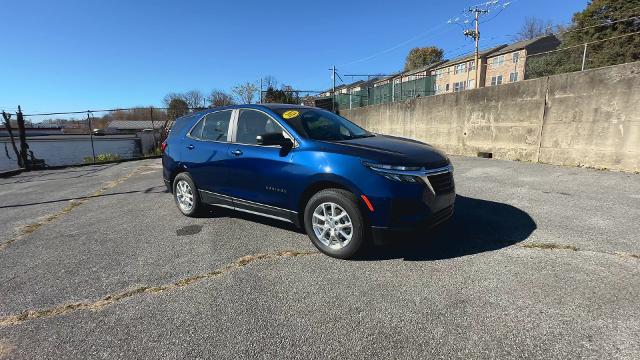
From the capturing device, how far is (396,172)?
328cm

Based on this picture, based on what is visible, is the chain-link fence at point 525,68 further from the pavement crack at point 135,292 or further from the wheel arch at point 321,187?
the pavement crack at point 135,292

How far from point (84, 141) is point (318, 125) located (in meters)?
19.6

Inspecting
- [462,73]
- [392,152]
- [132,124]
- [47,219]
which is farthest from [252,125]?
[462,73]

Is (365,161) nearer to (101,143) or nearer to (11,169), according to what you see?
(11,169)

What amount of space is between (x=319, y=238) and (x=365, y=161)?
1007 mm

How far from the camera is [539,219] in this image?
183 inches

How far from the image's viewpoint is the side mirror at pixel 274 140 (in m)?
A: 3.82

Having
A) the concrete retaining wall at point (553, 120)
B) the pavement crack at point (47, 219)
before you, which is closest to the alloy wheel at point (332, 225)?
the pavement crack at point (47, 219)

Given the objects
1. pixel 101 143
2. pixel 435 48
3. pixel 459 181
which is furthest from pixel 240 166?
pixel 435 48

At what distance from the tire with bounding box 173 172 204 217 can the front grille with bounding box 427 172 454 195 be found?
11.3ft

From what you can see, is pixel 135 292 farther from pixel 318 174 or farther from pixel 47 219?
pixel 47 219

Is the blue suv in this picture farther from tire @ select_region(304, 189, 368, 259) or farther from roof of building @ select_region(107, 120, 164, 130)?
roof of building @ select_region(107, 120, 164, 130)

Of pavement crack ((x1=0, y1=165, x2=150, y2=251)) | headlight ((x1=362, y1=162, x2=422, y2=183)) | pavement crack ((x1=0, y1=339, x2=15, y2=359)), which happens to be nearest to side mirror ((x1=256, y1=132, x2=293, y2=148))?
Answer: headlight ((x1=362, y1=162, x2=422, y2=183))

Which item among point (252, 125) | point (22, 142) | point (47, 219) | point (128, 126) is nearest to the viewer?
point (252, 125)
